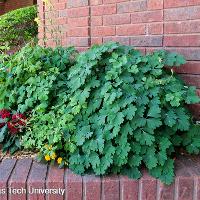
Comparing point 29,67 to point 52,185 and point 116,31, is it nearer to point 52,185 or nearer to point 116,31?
point 116,31

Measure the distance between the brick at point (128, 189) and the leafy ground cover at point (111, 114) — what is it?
0.05m

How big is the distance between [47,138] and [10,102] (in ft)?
2.05

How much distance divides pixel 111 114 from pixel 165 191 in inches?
23.5

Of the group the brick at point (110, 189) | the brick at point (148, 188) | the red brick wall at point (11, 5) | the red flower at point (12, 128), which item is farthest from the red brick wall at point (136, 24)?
the red brick wall at point (11, 5)

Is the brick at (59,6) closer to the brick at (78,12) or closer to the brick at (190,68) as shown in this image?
the brick at (78,12)

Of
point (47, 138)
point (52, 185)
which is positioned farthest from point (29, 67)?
point (52, 185)

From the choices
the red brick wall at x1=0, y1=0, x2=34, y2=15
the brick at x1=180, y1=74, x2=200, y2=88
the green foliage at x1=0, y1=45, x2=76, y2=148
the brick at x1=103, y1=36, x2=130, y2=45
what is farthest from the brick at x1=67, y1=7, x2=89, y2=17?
the red brick wall at x1=0, y1=0, x2=34, y2=15

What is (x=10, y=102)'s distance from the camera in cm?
283

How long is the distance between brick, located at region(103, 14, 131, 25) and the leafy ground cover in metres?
0.49

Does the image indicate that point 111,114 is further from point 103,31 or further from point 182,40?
point 103,31

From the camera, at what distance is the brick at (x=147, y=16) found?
2.77 m

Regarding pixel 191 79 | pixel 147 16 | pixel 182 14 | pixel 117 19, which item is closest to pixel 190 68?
pixel 191 79

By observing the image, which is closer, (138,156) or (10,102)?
(138,156)

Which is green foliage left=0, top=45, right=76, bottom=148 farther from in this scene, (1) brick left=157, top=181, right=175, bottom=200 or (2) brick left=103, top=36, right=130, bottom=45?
(1) brick left=157, top=181, right=175, bottom=200
